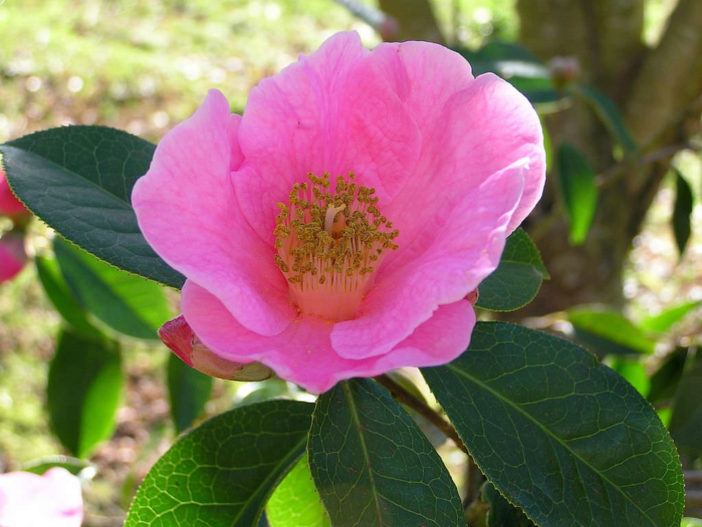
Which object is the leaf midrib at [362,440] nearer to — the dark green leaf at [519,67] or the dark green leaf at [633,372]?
the dark green leaf at [633,372]

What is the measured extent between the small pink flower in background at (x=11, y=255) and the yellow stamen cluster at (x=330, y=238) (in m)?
0.80

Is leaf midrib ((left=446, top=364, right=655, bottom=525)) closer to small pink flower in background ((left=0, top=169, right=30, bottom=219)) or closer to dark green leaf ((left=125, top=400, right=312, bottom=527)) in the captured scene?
dark green leaf ((left=125, top=400, right=312, bottom=527))

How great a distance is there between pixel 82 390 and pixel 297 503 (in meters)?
0.75

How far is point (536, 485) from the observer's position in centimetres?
73

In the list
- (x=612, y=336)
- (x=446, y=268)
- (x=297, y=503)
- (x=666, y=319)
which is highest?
(x=446, y=268)

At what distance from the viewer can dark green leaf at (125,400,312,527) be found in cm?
77

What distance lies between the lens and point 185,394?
1.46m

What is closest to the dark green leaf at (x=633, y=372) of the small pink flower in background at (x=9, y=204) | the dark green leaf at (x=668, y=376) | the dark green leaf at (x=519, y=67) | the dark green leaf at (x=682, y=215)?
the dark green leaf at (x=668, y=376)

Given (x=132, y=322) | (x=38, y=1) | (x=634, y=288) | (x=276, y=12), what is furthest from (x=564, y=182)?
(x=38, y=1)

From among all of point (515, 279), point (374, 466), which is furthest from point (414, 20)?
point (374, 466)

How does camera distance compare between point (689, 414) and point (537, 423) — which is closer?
point (537, 423)

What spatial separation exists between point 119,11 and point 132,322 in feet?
→ 13.2

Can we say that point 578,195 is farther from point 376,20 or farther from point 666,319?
point 376,20

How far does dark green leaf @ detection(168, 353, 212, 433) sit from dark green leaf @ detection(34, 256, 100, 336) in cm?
17
